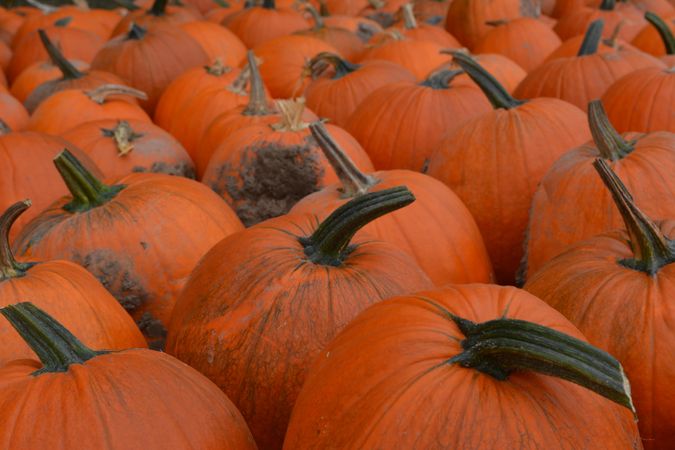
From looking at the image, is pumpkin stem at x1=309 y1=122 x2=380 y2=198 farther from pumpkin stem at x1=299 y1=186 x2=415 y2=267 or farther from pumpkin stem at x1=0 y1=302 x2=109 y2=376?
pumpkin stem at x1=0 y1=302 x2=109 y2=376

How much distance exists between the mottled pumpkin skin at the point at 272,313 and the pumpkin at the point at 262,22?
4.53 meters

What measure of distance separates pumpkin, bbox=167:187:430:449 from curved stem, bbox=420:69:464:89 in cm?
195

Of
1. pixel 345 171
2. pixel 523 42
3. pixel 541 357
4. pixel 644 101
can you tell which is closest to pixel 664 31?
pixel 523 42

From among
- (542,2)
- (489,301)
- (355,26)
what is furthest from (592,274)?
(542,2)

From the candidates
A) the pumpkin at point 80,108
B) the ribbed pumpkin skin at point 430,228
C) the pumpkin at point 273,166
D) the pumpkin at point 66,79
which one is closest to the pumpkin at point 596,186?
the ribbed pumpkin skin at point 430,228

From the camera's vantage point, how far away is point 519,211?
302 centimetres

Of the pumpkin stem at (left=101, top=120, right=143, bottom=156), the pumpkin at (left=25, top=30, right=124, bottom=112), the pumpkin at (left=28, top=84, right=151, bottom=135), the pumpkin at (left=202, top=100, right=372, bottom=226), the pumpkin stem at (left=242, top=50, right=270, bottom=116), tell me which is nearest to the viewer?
the pumpkin at (left=202, top=100, right=372, bottom=226)

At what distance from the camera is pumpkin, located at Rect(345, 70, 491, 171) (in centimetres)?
364

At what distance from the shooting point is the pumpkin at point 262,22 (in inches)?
248

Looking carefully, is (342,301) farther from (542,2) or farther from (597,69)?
(542,2)

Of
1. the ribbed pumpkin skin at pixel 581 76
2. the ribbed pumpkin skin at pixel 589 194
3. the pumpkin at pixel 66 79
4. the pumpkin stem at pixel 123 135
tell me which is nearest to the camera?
the ribbed pumpkin skin at pixel 589 194

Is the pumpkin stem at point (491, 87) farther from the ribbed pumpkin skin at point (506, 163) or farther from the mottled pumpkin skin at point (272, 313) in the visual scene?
the mottled pumpkin skin at point (272, 313)

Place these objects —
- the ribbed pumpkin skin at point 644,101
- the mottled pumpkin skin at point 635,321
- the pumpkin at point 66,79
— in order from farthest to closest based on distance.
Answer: the pumpkin at point 66,79 → the ribbed pumpkin skin at point 644,101 → the mottled pumpkin skin at point 635,321

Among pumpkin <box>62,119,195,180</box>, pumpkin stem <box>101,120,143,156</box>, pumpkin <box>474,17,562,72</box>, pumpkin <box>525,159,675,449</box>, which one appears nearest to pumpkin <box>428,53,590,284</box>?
pumpkin <box>525,159,675,449</box>
